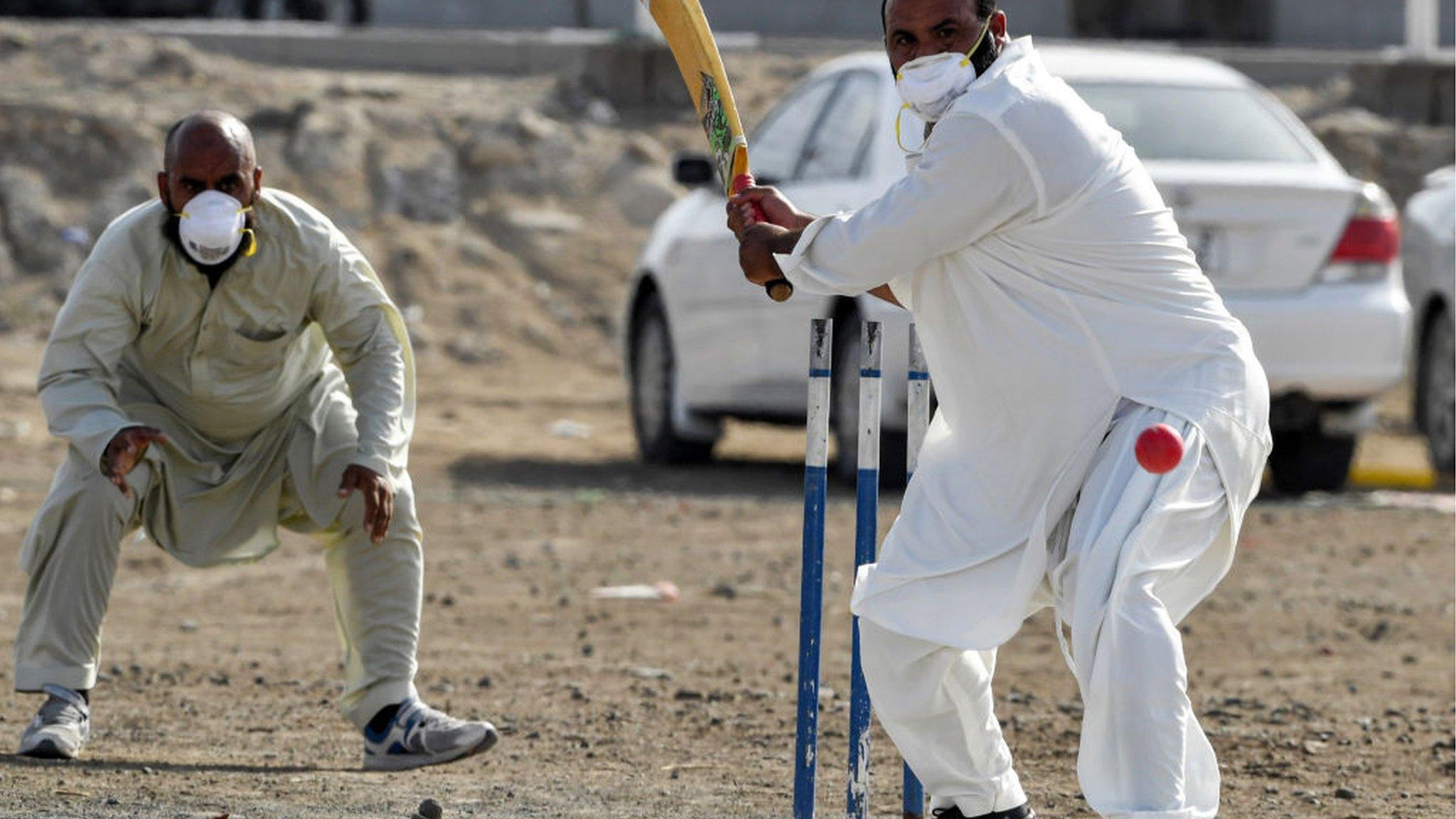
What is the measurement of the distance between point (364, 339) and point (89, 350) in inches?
26.2

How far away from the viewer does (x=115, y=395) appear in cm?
630

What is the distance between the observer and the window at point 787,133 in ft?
37.7

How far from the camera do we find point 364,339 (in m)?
6.49

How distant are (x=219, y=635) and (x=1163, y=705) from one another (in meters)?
4.64

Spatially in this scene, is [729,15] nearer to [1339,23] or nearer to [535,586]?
[1339,23]

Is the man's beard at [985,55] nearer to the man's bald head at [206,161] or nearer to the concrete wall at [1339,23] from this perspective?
the man's bald head at [206,161]

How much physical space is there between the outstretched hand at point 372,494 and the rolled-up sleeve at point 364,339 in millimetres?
116

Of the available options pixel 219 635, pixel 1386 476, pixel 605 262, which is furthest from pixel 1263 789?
pixel 605 262

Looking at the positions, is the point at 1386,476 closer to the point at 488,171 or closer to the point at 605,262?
the point at 605,262

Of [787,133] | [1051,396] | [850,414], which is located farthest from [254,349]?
[787,133]

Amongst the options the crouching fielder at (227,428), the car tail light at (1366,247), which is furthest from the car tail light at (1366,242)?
the crouching fielder at (227,428)

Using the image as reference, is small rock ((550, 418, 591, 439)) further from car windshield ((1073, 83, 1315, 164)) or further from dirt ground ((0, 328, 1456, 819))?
car windshield ((1073, 83, 1315, 164))

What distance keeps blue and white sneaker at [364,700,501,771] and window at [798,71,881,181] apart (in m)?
4.91

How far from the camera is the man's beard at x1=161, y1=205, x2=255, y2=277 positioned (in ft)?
20.8
